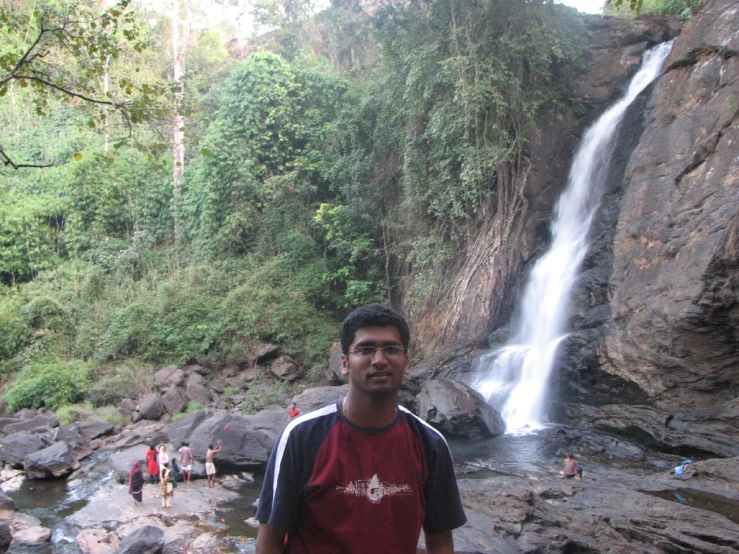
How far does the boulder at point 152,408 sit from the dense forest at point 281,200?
5.92ft

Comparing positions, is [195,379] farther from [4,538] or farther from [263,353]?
[4,538]

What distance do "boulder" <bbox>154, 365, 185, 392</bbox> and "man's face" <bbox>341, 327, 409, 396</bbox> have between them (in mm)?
16263

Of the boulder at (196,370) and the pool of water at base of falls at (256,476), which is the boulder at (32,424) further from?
the boulder at (196,370)

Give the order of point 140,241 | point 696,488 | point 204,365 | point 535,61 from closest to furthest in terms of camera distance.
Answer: point 696,488 → point 535,61 → point 204,365 → point 140,241

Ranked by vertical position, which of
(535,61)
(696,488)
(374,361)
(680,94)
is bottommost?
(696,488)

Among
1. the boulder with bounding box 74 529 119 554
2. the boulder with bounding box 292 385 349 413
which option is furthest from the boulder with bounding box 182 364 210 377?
the boulder with bounding box 74 529 119 554

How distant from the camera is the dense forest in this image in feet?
53.2

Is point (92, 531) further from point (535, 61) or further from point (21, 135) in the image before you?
point (21, 135)

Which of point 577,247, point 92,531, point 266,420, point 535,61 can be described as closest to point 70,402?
point 266,420

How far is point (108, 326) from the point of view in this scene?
20.5 metres

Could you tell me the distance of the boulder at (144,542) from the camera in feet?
22.7

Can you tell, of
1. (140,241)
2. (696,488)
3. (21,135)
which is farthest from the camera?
(21,135)

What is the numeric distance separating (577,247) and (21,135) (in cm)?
2681

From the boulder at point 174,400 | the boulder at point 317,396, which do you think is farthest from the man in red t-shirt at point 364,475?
the boulder at point 174,400
